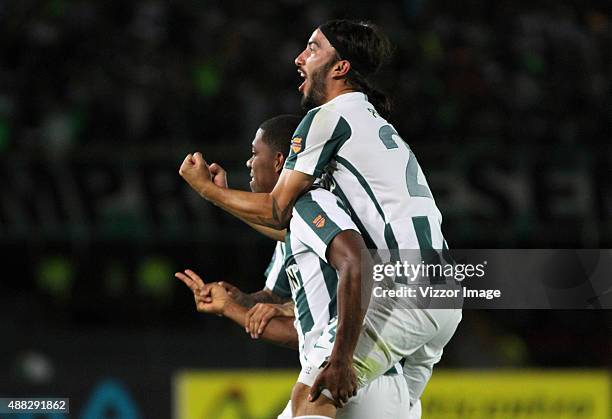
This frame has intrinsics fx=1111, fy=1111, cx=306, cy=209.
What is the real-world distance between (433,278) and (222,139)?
6.76 meters

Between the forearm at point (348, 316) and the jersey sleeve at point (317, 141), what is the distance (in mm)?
497

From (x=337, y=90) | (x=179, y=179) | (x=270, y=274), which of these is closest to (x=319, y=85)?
(x=337, y=90)

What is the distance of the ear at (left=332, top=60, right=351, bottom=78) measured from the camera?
4.41 meters

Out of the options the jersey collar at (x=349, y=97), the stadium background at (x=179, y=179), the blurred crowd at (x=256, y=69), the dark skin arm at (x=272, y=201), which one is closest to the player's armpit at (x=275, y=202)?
the dark skin arm at (x=272, y=201)

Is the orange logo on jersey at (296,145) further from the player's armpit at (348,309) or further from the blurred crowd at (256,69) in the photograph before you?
the blurred crowd at (256,69)

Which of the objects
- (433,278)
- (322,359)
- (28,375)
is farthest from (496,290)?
(28,375)

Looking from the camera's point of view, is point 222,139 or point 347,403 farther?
point 222,139

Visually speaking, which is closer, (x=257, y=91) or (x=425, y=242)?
(x=425, y=242)

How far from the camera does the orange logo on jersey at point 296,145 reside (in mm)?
4194

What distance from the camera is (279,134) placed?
4734 mm

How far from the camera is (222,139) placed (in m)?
10.7

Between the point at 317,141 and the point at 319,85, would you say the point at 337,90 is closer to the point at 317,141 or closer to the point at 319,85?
the point at 319,85

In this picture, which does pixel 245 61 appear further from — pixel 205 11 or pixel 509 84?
pixel 509 84

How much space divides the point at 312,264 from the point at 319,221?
25cm
